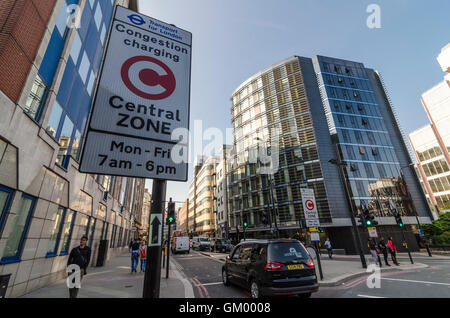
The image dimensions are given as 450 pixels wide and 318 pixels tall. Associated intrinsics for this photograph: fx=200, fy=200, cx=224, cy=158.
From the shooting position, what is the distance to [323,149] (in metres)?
33.5

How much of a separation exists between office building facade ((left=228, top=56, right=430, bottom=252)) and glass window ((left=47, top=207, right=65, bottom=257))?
1004 inches

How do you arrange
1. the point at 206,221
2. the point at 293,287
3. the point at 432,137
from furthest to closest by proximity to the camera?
1. the point at 206,221
2. the point at 432,137
3. the point at 293,287

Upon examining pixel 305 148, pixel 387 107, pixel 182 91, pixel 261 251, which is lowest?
pixel 261 251

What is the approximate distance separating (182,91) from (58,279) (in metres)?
12.1

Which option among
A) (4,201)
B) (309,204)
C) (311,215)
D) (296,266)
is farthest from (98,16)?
(311,215)

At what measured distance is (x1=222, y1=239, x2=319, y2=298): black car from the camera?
579cm

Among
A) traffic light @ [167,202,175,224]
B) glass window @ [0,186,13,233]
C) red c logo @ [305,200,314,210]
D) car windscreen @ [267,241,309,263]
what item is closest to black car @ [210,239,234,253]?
traffic light @ [167,202,175,224]

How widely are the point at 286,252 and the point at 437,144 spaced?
212 feet

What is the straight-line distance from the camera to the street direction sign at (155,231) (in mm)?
1804

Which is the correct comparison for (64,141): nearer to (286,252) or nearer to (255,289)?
(255,289)

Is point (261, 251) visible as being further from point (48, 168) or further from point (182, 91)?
point (48, 168)

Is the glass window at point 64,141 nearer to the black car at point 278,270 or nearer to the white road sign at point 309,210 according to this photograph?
the black car at point 278,270

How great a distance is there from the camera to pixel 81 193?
11961mm

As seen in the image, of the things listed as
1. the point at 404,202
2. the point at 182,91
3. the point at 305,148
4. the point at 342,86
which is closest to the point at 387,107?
the point at 342,86
